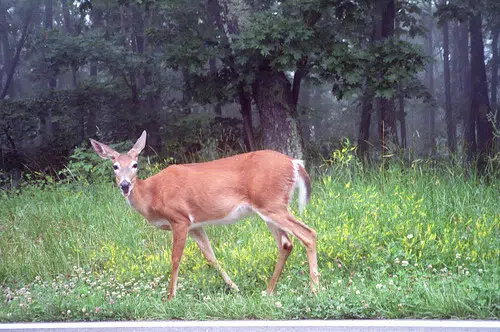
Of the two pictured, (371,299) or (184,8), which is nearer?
(371,299)

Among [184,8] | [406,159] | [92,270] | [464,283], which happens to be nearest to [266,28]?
[184,8]

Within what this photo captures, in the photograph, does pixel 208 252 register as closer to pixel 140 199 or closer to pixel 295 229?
pixel 140 199

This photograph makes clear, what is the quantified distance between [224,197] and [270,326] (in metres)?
2.05

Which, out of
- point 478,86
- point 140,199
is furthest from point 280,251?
point 478,86

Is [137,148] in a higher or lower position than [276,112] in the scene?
higher

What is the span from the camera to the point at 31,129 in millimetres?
17500

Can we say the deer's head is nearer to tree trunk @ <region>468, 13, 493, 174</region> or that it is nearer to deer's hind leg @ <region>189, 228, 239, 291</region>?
deer's hind leg @ <region>189, 228, 239, 291</region>

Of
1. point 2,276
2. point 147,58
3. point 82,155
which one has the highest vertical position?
point 147,58

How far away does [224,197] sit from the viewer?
621 centimetres

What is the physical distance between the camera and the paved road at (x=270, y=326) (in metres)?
4.08

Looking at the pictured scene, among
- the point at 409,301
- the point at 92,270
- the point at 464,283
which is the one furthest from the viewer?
the point at 92,270

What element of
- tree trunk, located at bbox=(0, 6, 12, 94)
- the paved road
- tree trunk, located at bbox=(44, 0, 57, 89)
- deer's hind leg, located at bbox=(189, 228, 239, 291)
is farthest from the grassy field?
tree trunk, located at bbox=(0, 6, 12, 94)

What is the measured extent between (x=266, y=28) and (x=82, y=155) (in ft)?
12.9

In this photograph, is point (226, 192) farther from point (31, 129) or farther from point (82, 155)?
point (31, 129)
